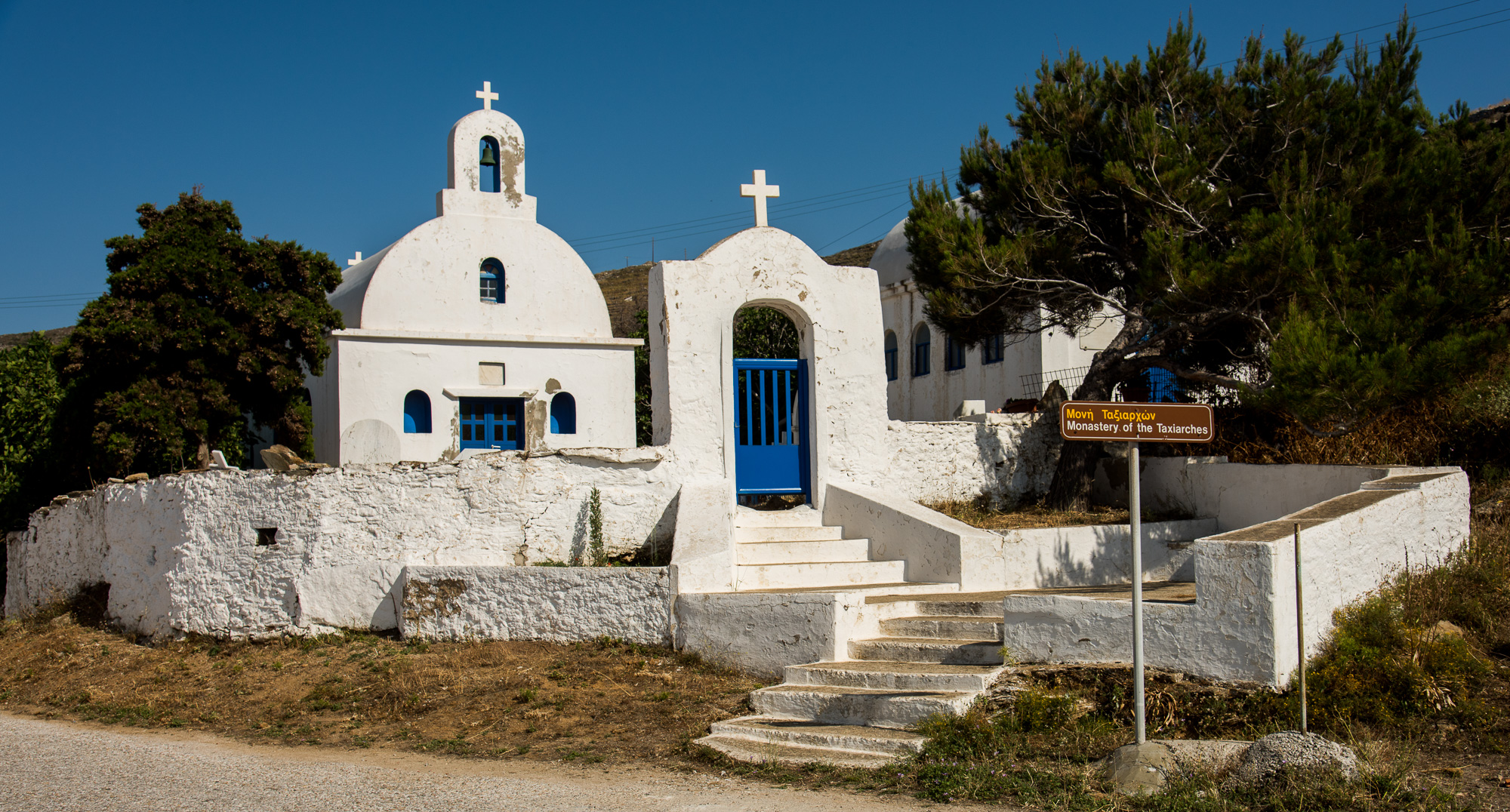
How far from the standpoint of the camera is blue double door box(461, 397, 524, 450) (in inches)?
731

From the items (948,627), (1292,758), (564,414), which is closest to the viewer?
(1292,758)

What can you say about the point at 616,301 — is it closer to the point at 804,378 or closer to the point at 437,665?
the point at 804,378

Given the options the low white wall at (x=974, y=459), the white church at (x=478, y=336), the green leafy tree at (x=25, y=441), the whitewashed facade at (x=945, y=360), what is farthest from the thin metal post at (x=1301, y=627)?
the green leafy tree at (x=25, y=441)

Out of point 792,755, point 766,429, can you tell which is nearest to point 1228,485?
point 766,429

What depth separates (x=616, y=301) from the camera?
45.5 meters

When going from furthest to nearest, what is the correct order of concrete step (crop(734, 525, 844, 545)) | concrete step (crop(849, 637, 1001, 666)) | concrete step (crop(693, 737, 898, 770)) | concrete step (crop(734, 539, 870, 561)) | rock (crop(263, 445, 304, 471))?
concrete step (crop(734, 525, 844, 545)), rock (crop(263, 445, 304, 471)), concrete step (crop(734, 539, 870, 561)), concrete step (crop(849, 637, 1001, 666)), concrete step (crop(693, 737, 898, 770))

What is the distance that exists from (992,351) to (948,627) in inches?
485

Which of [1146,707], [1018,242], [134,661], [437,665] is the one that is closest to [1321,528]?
[1146,707]

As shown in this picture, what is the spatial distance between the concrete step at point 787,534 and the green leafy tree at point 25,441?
46.7ft

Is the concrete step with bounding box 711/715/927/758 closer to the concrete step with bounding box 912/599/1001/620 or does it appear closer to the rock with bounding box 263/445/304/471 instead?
the concrete step with bounding box 912/599/1001/620

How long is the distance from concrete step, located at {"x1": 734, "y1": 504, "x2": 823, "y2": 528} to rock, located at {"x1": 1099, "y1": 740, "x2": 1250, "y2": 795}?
5.70m

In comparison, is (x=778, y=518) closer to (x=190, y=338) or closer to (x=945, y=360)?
(x=190, y=338)

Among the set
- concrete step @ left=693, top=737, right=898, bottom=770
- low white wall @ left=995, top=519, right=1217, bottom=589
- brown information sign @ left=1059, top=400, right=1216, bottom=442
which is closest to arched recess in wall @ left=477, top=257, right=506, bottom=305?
low white wall @ left=995, top=519, right=1217, bottom=589

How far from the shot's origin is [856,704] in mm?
7238
